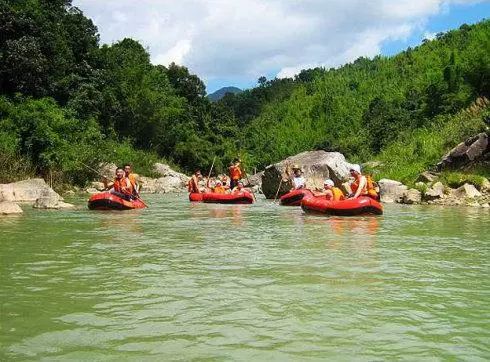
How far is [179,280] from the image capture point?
5711 millimetres

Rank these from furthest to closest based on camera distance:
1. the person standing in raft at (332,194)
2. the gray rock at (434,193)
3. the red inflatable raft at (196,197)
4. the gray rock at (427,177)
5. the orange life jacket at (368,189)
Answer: the gray rock at (427,177), the red inflatable raft at (196,197), the gray rock at (434,193), the person standing in raft at (332,194), the orange life jacket at (368,189)

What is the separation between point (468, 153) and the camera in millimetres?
19312

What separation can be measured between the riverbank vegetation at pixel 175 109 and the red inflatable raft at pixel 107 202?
23.4 ft

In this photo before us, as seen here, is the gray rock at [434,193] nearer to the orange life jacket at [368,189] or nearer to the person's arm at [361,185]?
the orange life jacket at [368,189]

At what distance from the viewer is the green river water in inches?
146

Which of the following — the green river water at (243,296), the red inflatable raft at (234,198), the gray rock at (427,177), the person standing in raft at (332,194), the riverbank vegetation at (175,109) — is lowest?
the green river water at (243,296)

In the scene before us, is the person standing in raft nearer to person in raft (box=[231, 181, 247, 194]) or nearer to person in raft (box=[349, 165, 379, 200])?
person in raft (box=[349, 165, 379, 200])

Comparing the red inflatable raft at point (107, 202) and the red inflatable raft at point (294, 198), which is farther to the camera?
the red inflatable raft at point (294, 198)

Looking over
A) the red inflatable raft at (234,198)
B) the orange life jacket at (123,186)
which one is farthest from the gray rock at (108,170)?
the orange life jacket at (123,186)

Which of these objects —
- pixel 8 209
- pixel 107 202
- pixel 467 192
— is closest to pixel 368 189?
pixel 467 192

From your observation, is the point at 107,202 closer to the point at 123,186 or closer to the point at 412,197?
the point at 123,186

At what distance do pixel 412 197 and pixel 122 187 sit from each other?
918 centimetres

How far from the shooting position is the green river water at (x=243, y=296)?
3697 mm

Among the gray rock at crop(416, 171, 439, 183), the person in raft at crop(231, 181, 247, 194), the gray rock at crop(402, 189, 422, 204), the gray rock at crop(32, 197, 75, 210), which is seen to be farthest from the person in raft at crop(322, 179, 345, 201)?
the gray rock at crop(416, 171, 439, 183)
